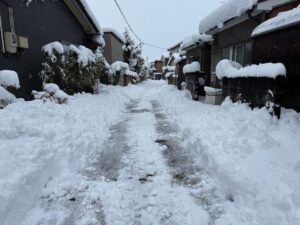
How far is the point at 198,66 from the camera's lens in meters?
12.5

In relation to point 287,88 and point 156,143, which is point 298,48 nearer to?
point 287,88

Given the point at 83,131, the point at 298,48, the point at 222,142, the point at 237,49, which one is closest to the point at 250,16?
the point at 237,49

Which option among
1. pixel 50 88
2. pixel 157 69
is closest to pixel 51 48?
pixel 50 88

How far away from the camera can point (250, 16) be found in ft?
26.0

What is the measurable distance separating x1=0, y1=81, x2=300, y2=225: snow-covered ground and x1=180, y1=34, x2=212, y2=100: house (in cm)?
631

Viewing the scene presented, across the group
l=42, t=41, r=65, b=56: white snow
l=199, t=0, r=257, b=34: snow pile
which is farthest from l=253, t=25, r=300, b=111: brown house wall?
l=42, t=41, r=65, b=56: white snow

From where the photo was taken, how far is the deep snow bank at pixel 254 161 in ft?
8.99

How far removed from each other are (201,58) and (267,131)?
9999 millimetres

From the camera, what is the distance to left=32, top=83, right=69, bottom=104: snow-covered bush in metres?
7.66

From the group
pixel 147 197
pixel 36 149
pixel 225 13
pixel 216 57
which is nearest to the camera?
pixel 147 197

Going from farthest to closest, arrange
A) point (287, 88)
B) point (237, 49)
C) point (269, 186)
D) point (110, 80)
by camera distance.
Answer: point (110, 80) < point (237, 49) < point (287, 88) < point (269, 186)

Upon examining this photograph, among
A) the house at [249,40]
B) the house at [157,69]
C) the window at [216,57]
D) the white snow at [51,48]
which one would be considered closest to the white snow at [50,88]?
the white snow at [51,48]

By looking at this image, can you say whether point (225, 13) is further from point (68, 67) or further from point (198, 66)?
point (68, 67)

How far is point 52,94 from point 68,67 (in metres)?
1.73
